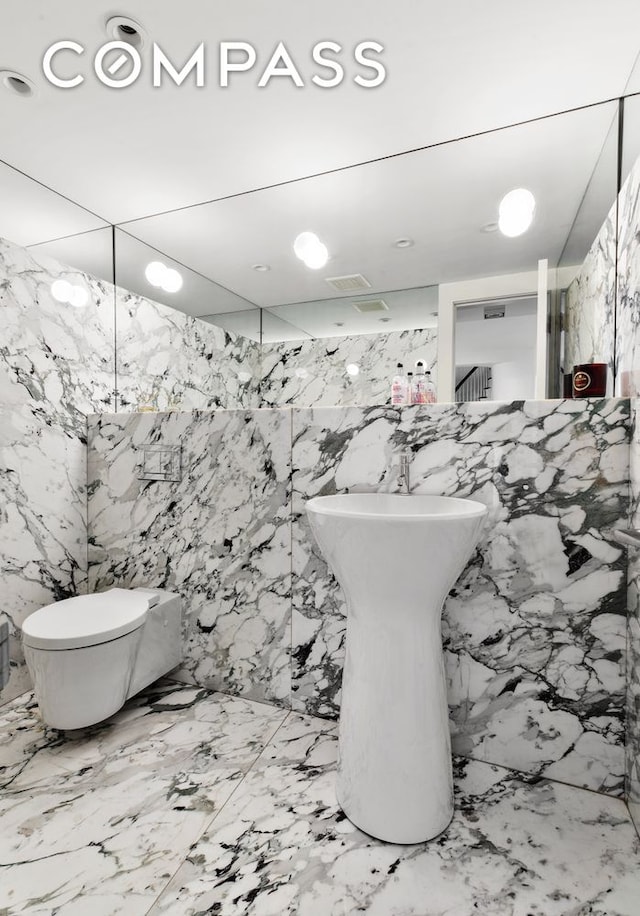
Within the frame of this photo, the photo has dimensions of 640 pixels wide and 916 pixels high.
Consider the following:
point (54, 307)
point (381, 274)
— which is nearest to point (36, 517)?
point (54, 307)

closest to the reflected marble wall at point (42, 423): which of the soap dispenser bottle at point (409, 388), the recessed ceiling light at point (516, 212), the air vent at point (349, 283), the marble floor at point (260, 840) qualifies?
the marble floor at point (260, 840)

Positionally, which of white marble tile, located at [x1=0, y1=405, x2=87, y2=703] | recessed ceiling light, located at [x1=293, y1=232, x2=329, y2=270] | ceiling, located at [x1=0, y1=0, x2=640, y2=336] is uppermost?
ceiling, located at [x1=0, y1=0, x2=640, y2=336]

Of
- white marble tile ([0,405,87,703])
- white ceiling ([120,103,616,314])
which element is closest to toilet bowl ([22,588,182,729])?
white marble tile ([0,405,87,703])

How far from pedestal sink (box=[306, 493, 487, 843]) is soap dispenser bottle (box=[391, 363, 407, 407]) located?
0.61 metres

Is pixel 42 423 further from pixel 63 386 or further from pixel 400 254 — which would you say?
pixel 400 254

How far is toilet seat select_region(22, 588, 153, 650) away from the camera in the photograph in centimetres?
139

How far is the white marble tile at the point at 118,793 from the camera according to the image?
1.02 meters

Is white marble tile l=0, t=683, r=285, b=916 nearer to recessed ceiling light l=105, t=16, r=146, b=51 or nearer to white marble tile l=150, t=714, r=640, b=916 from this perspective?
white marble tile l=150, t=714, r=640, b=916

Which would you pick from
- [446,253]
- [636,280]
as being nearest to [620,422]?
[636,280]

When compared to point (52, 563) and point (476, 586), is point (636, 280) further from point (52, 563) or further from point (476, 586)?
point (52, 563)

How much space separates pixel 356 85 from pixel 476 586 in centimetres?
164

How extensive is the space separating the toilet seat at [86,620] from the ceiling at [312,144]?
4.17 feet

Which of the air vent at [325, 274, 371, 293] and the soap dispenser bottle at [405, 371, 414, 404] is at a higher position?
the air vent at [325, 274, 371, 293]

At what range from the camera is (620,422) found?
51.1 inches
